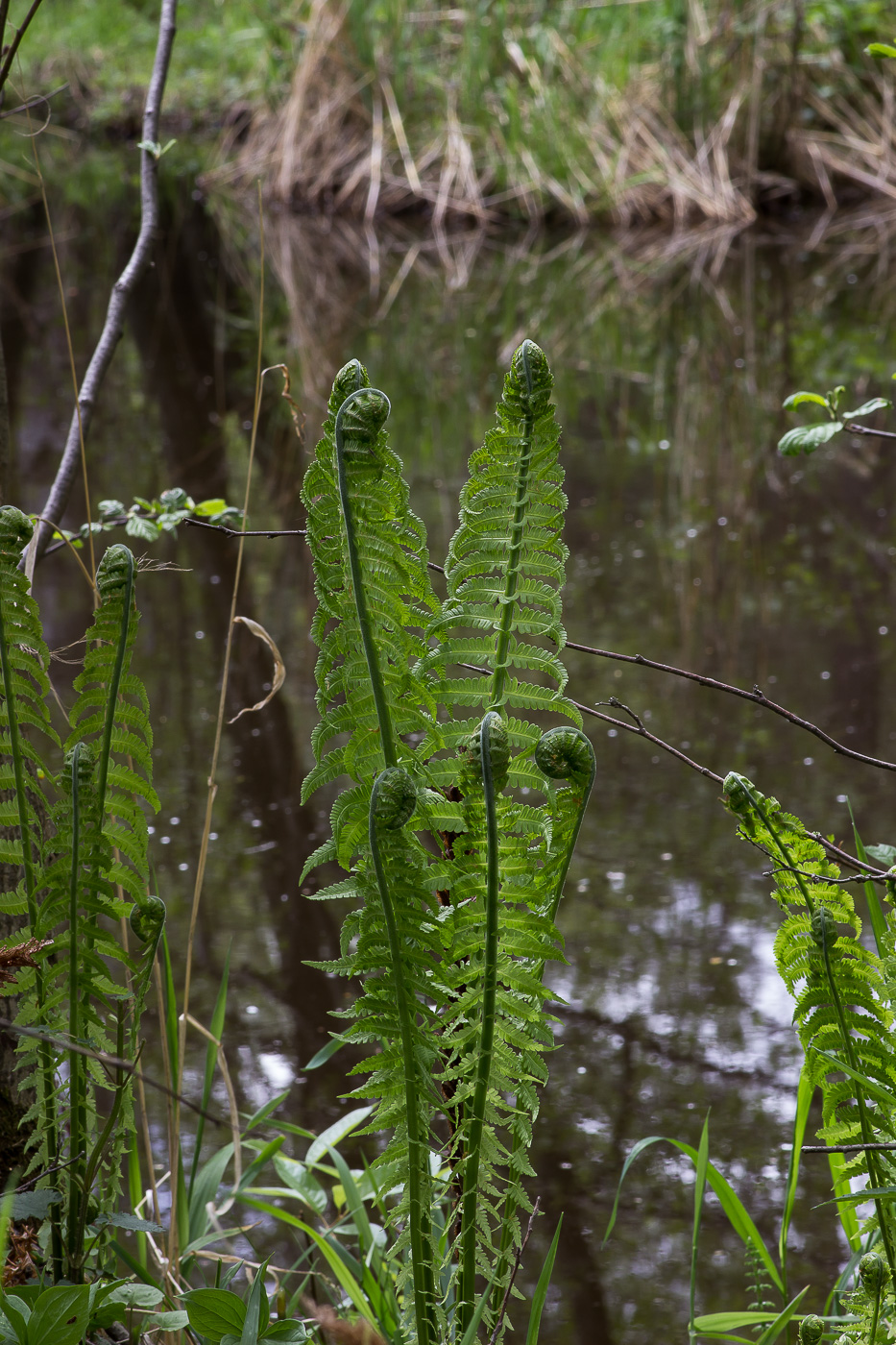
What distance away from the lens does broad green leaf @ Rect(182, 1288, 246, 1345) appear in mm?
909

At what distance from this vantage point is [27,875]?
958mm

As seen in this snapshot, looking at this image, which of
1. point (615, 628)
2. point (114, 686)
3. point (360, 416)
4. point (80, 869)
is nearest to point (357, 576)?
point (360, 416)

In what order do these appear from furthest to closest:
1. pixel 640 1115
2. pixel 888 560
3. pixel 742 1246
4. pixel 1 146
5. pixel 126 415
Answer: pixel 1 146, pixel 126 415, pixel 888 560, pixel 640 1115, pixel 742 1246

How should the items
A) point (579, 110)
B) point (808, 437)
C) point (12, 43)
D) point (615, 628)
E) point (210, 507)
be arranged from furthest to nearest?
point (579, 110) < point (615, 628) < point (210, 507) < point (808, 437) < point (12, 43)

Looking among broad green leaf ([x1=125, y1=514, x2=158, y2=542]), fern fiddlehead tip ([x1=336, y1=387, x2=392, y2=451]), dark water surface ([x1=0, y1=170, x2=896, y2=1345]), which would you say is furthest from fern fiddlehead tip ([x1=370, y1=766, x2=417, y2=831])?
dark water surface ([x1=0, y1=170, x2=896, y2=1345])

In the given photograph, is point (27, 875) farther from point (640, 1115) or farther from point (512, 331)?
point (512, 331)

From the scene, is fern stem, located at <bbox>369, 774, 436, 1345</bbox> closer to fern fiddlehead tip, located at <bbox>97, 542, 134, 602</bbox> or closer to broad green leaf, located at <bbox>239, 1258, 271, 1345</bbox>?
broad green leaf, located at <bbox>239, 1258, 271, 1345</bbox>

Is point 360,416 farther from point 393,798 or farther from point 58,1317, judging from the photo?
point 58,1317

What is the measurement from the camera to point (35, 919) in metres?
0.95

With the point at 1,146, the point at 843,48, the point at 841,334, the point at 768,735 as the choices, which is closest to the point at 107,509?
the point at 768,735

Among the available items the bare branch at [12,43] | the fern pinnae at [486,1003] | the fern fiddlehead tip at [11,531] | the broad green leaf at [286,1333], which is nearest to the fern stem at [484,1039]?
the fern pinnae at [486,1003]

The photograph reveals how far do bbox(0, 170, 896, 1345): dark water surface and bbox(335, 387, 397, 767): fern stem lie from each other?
3.24 feet

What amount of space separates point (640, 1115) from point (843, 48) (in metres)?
8.04

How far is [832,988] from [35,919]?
22.8 inches
